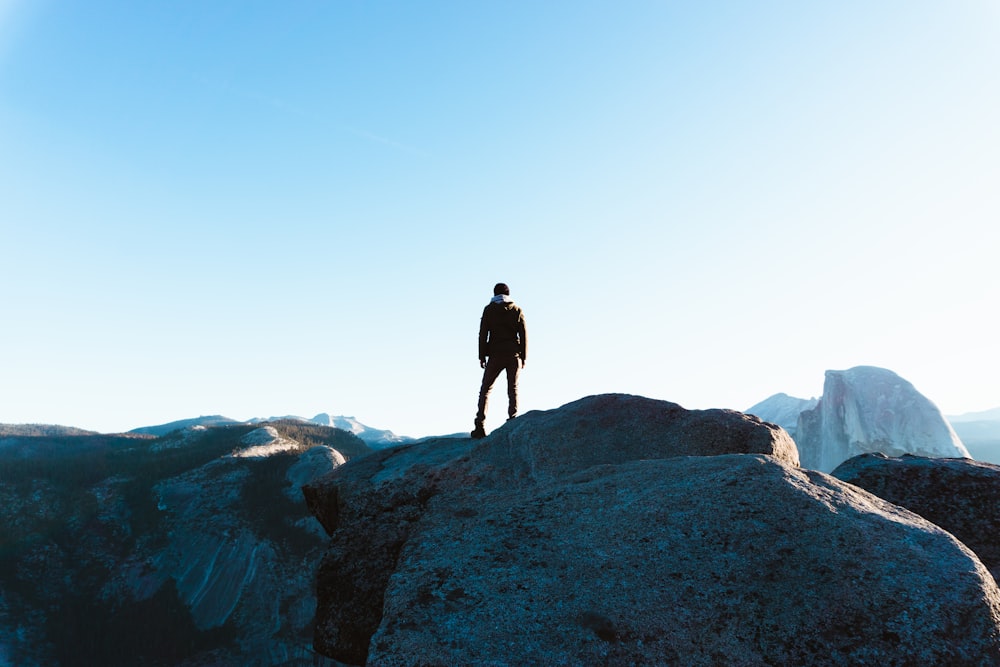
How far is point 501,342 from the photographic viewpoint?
14578mm

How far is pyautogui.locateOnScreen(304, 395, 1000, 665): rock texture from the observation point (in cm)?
505

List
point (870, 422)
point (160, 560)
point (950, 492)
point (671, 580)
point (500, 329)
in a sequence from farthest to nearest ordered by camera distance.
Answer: point (870, 422) → point (160, 560) → point (500, 329) → point (950, 492) → point (671, 580)

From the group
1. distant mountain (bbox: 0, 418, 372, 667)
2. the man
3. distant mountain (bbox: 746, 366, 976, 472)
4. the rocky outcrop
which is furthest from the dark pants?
distant mountain (bbox: 746, 366, 976, 472)

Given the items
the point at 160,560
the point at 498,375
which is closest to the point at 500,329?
the point at 498,375

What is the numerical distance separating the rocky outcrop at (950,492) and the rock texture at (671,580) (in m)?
3.10

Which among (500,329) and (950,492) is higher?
(500,329)

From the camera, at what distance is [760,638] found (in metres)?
5.14

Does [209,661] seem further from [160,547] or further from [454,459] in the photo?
[454,459]

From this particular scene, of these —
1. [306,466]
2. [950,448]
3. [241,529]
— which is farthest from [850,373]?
[241,529]

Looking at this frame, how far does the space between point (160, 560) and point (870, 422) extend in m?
161

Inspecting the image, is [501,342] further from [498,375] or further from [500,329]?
[498,375]

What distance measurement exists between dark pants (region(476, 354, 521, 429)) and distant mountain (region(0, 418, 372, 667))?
7443 cm

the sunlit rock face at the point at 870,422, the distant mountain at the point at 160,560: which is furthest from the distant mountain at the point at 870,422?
the distant mountain at the point at 160,560

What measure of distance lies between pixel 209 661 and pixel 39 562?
122ft
